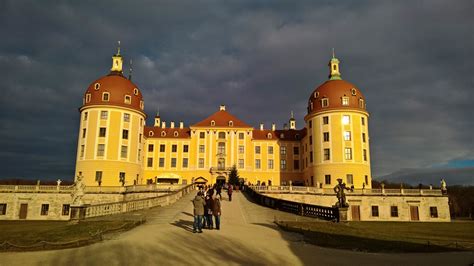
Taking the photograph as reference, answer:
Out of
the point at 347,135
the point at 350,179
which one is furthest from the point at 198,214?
the point at 347,135

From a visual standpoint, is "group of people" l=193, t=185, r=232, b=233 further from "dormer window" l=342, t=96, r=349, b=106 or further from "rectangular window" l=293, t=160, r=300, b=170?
"rectangular window" l=293, t=160, r=300, b=170

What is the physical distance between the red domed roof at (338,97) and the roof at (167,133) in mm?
23118

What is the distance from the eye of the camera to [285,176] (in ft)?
202

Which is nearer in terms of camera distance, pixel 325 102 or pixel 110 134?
pixel 110 134

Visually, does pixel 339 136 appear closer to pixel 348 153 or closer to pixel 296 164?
pixel 348 153

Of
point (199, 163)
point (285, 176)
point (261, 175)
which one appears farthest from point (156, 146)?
point (285, 176)

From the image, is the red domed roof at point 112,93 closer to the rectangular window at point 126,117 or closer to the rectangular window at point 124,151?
the rectangular window at point 126,117

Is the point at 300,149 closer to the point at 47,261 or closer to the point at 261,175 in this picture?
the point at 261,175

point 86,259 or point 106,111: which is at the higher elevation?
point 106,111

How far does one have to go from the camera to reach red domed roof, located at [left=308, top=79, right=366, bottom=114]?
51.7 metres

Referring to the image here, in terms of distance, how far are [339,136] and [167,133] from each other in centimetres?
3019

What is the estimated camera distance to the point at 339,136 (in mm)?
50469

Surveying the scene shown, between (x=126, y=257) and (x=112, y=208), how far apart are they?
12966 millimetres

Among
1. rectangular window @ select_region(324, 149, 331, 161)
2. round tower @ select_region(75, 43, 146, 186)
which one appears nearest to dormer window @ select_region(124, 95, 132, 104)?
round tower @ select_region(75, 43, 146, 186)
